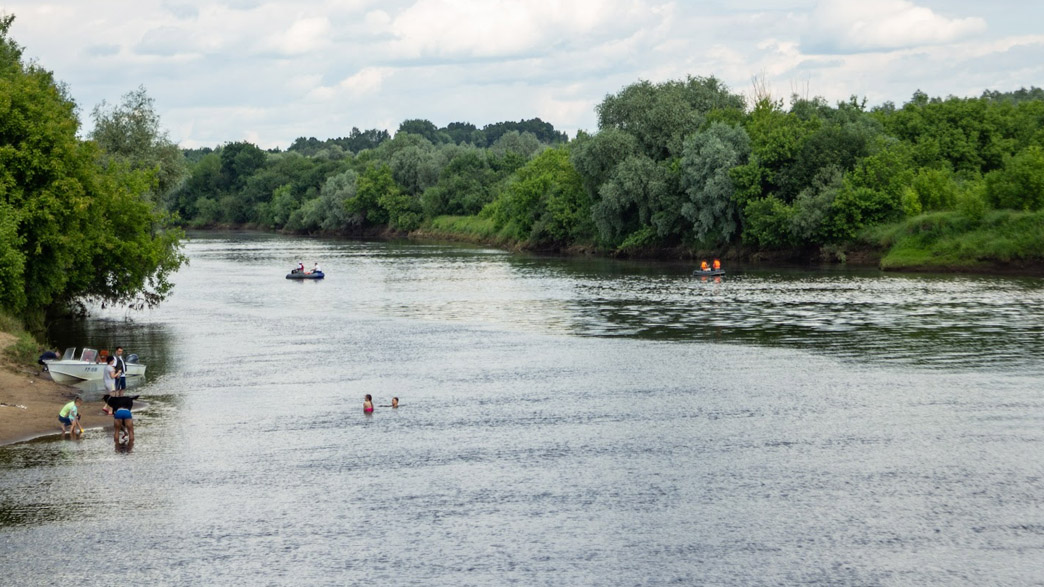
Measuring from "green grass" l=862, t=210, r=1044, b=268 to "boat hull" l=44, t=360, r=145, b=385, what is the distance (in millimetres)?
70914

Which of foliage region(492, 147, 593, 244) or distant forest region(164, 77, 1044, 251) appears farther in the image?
foliage region(492, 147, 593, 244)

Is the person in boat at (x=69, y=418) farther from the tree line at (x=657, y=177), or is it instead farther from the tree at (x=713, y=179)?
the tree at (x=713, y=179)

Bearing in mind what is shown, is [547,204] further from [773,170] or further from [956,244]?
[956,244]

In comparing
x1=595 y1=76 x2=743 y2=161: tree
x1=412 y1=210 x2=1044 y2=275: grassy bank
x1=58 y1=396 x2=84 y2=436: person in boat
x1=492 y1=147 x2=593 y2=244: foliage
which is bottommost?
x1=58 y1=396 x2=84 y2=436: person in boat

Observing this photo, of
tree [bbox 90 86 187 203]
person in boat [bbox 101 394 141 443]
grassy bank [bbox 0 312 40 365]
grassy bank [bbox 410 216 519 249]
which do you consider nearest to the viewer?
person in boat [bbox 101 394 141 443]

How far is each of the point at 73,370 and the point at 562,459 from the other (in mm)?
23544

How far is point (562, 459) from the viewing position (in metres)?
34.2

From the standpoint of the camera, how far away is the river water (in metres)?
25.8

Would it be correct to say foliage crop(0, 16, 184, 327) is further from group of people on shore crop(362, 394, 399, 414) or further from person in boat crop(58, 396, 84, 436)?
group of people on shore crop(362, 394, 399, 414)

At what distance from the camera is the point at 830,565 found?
25.1m

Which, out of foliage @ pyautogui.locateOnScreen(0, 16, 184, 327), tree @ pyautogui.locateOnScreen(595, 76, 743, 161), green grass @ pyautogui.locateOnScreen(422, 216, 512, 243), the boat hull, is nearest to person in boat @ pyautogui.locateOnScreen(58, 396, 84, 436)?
the boat hull

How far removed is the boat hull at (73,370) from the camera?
46.2m

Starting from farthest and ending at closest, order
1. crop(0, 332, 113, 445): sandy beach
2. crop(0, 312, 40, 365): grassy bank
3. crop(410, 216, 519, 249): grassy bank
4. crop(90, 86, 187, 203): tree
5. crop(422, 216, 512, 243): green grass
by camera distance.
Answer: crop(422, 216, 512, 243): green grass → crop(410, 216, 519, 249): grassy bank → crop(90, 86, 187, 203): tree → crop(0, 312, 40, 365): grassy bank → crop(0, 332, 113, 445): sandy beach

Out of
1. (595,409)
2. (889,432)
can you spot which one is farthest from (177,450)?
(889,432)
